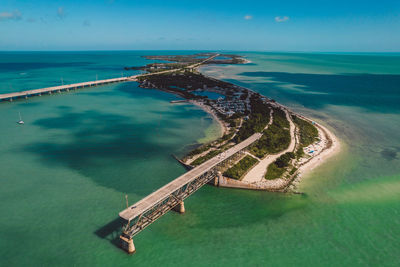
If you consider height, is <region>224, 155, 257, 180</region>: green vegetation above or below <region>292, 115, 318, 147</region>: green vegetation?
below

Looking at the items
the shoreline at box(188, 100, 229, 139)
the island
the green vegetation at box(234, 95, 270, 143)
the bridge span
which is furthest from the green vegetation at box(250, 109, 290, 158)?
the shoreline at box(188, 100, 229, 139)

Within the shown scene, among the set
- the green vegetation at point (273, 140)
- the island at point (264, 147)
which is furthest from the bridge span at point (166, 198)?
the green vegetation at point (273, 140)

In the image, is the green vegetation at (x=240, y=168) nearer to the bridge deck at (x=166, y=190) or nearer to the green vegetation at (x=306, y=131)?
the bridge deck at (x=166, y=190)

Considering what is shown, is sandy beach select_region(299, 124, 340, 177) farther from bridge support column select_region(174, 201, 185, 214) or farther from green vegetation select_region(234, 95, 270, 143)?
bridge support column select_region(174, 201, 185, 214)

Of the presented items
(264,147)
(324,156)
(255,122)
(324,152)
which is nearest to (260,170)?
(264,147)

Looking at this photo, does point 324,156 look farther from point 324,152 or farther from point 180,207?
point 180,207

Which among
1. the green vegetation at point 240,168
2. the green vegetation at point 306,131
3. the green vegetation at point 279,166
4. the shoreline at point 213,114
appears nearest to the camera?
the green vegetation at point 240,168

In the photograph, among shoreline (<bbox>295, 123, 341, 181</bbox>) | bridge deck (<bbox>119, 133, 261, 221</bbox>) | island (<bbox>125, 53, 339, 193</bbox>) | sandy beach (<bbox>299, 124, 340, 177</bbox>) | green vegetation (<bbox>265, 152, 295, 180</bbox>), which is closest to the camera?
bridge deck (<bbox>119, 133, 261, 221</bbox>)
